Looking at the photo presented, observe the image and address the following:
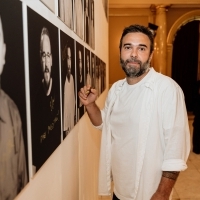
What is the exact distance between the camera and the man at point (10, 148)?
0.65 m

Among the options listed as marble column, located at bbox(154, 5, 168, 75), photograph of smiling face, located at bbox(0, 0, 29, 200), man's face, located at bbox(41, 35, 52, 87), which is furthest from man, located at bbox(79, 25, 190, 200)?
marble column, located at bbox(154, 5, 168, 75)

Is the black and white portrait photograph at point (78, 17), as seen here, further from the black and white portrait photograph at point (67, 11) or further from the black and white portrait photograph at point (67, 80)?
the black and white portrait photograph at point (67, 80)

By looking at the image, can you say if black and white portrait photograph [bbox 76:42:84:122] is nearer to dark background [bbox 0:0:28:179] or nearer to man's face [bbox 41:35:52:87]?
man's face [bbox 41:35:52:87]

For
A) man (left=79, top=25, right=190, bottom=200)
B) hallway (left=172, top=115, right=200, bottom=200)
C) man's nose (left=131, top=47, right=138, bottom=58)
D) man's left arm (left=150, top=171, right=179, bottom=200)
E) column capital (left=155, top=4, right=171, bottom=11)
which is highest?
column capital (left=155, top=4, right=171, bottom=11)

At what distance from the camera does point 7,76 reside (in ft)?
2.16

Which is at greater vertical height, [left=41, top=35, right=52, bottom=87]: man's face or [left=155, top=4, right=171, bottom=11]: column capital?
[left=155, top=4, right=171, bottom=11]: column capital

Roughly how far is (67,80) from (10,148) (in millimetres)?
779

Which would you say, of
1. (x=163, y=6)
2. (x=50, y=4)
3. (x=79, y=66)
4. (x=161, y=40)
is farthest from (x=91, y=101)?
(x=163, y=6)

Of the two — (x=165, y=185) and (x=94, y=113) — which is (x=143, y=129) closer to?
(x=165, y=185)

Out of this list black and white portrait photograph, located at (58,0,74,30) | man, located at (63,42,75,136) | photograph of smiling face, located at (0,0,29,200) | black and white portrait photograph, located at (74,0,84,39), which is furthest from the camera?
black and white portrait photograph, located at (74,0,84,39)

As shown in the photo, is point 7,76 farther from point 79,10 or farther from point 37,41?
point 79,10

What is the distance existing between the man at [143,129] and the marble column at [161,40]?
8.44 m

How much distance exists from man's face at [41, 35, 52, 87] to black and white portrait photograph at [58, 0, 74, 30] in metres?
0.29

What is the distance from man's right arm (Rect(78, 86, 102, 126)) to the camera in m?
1.87
